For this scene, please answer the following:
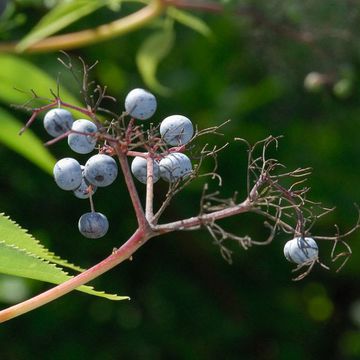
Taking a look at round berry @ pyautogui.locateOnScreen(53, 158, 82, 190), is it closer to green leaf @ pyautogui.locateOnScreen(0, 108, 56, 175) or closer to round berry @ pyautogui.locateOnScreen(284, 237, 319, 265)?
round berry @ pyautogui.locateOnScreen(284, 237, 319, 265)

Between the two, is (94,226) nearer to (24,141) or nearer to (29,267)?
(29,267)

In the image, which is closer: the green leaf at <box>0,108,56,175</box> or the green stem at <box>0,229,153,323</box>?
the green stem at <box>0,229,153,323</box>

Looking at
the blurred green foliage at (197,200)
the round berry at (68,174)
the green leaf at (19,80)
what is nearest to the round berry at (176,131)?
the round berry at (68,174)

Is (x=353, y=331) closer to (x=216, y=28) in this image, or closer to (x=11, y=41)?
(x=216, y=28)

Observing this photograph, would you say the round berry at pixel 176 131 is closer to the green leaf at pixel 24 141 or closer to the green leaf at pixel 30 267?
the green leaf at pixel 30 267

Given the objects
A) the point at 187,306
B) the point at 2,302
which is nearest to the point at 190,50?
the point at 187,306

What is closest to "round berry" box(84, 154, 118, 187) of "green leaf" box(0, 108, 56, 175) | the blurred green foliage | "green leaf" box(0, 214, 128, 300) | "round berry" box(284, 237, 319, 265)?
"green leaf" box(0, 214, 128, 300)

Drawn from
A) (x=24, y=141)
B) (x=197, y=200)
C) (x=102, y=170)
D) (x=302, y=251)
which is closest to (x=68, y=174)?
(x=102, y=170)
